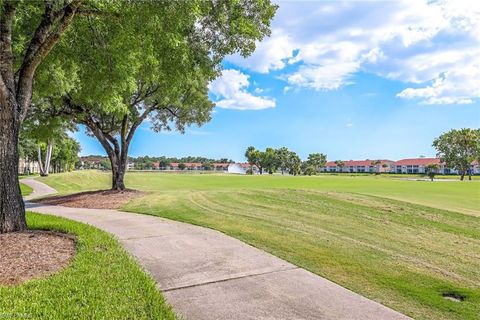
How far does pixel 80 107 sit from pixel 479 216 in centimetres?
1723

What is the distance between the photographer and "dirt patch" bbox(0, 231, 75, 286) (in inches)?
194

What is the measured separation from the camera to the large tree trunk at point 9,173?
6.82 metres

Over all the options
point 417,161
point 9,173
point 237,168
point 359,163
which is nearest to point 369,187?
point 9,173

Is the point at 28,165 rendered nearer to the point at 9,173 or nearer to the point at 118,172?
the point at 118,172

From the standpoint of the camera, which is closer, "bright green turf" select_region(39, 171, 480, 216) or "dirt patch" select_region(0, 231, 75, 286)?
"dirt patch" select_region(0, 231, 75, 286)

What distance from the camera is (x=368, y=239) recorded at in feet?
26.3

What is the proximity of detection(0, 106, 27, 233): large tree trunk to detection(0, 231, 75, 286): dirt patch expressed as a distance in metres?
0.32

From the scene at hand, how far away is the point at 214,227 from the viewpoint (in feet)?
29.6

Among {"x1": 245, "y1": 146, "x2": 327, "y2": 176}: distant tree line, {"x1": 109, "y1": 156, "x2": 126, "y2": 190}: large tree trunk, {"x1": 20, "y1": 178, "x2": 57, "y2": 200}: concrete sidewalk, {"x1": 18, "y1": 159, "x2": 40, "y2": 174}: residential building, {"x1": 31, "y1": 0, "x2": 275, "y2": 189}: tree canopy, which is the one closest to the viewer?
{"x1": 31, "y1": 0, "x2": 275, "y2": 189}: tree canopy

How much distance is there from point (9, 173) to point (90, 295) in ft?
14.0

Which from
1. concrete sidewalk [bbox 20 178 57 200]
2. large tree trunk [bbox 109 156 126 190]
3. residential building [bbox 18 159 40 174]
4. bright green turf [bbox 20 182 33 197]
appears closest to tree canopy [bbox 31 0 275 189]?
large tree trunk [bbox 109 156 126 190]

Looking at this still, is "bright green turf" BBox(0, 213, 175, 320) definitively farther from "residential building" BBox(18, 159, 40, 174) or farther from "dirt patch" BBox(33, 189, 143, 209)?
"residential building" BBox(18, 159, 40, 174)

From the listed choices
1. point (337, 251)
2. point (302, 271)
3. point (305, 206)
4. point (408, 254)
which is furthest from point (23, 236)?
point (305, 206)

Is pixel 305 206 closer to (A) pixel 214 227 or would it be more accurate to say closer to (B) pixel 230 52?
(A) pixel 214 227
